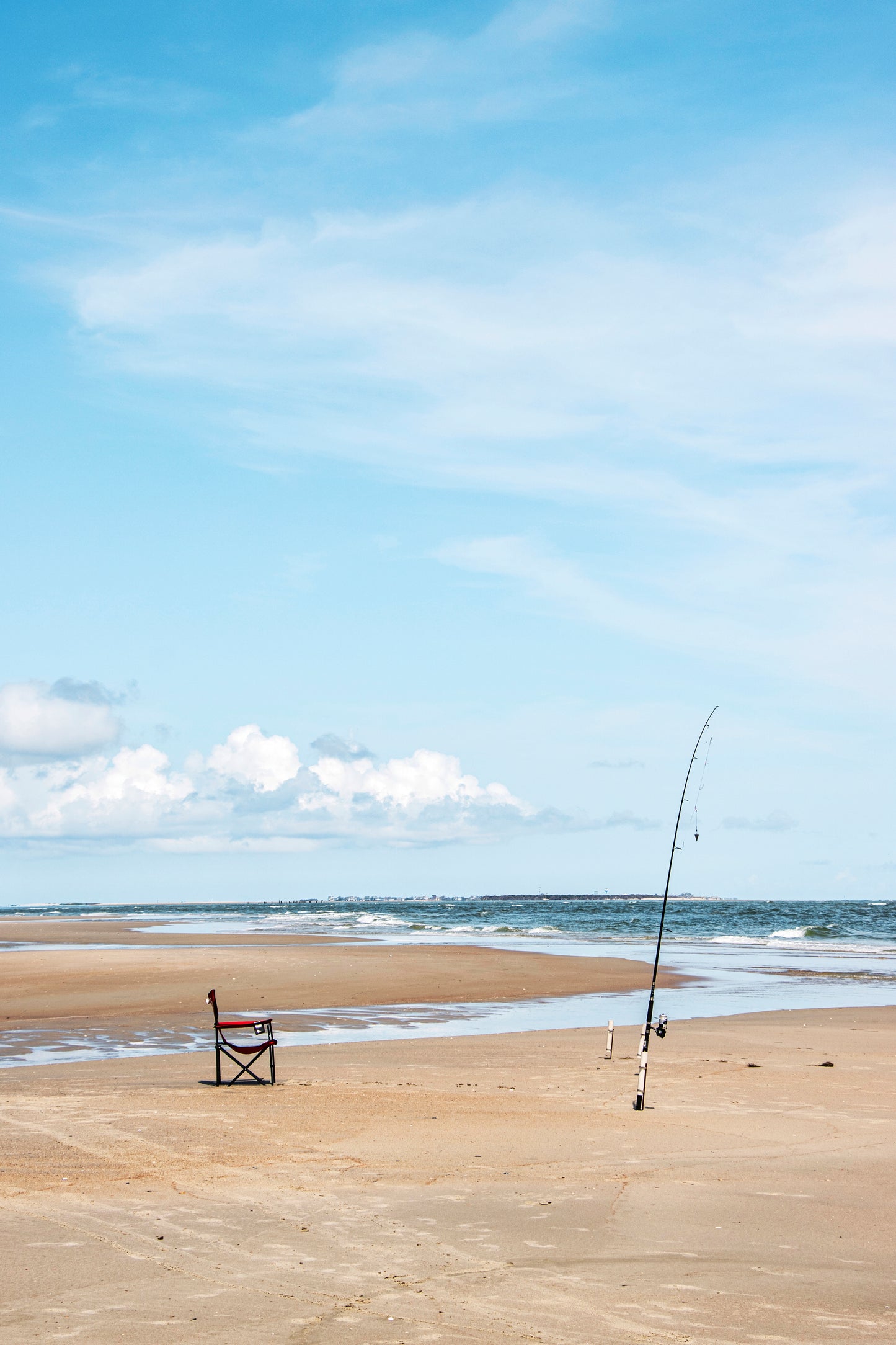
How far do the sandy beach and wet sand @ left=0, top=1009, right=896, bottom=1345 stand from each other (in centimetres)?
3

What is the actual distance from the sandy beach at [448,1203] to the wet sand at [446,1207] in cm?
3

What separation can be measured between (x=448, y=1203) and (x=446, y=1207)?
0.13m

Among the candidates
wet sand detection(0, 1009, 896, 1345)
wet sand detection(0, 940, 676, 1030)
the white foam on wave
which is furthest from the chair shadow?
the white foam on wave

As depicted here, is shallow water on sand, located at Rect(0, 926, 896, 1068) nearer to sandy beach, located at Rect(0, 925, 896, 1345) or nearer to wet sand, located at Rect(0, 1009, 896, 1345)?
sandy beach, located at Rect(0, 925, 896, 1345)

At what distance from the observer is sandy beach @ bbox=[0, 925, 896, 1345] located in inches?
261

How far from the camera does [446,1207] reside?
29.2ft

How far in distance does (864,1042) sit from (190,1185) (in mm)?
13849

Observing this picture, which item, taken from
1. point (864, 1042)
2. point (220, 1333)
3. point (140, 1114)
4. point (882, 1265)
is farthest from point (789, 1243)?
point (864, 1042)

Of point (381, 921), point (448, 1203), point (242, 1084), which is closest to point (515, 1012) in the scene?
point (242, 1084)

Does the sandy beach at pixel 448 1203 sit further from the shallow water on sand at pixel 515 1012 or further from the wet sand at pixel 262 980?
the wet sand at pixel 262 980

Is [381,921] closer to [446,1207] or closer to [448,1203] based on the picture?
[448,1203]

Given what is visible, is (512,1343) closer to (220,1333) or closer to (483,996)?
(220,1333)

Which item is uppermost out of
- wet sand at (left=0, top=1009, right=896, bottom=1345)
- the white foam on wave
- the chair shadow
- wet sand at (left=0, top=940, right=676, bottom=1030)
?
wet sand at (left=0, top=1009, right=896, bottom=1345)

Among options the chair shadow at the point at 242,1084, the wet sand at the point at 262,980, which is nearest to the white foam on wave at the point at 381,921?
the wet sand at the point at 262,980
